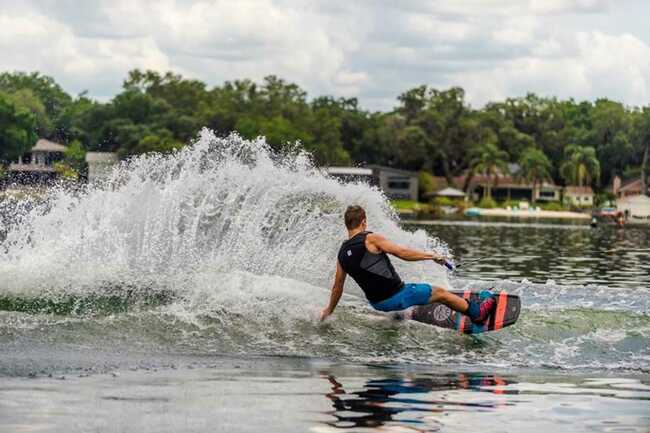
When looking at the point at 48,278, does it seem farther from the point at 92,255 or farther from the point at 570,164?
the point at 570,164

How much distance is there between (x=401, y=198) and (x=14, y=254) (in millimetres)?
145958

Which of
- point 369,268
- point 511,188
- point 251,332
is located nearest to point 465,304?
point 369,268

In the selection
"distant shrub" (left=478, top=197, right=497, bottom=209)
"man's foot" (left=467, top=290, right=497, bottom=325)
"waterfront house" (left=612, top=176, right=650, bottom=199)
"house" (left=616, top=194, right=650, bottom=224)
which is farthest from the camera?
"waterfront house" (left=612, top=176, right=650, bottom=199)

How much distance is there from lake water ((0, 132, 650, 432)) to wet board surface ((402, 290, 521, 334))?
155 mm

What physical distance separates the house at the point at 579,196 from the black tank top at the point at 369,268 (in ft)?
517

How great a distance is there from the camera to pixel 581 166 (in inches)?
6895

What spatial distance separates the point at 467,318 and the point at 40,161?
6040 inches

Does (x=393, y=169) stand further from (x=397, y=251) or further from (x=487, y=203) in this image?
(x=397, y=251)

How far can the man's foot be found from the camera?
19125 mm

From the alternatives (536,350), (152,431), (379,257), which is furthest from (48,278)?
(152,431)

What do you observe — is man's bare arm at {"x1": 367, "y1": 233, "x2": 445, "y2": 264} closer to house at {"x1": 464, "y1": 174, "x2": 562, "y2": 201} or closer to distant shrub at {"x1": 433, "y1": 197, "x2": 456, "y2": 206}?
distant shrub at {"x1": 433, "y1": 197, "x2": 456, "y2": 206}

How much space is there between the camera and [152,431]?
40.8 feet

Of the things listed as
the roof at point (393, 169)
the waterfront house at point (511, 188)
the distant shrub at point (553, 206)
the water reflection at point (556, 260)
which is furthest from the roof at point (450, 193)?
the water reflection at point (556, 260)

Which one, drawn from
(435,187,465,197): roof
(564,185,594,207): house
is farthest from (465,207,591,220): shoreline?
(564,185,594,207): house
